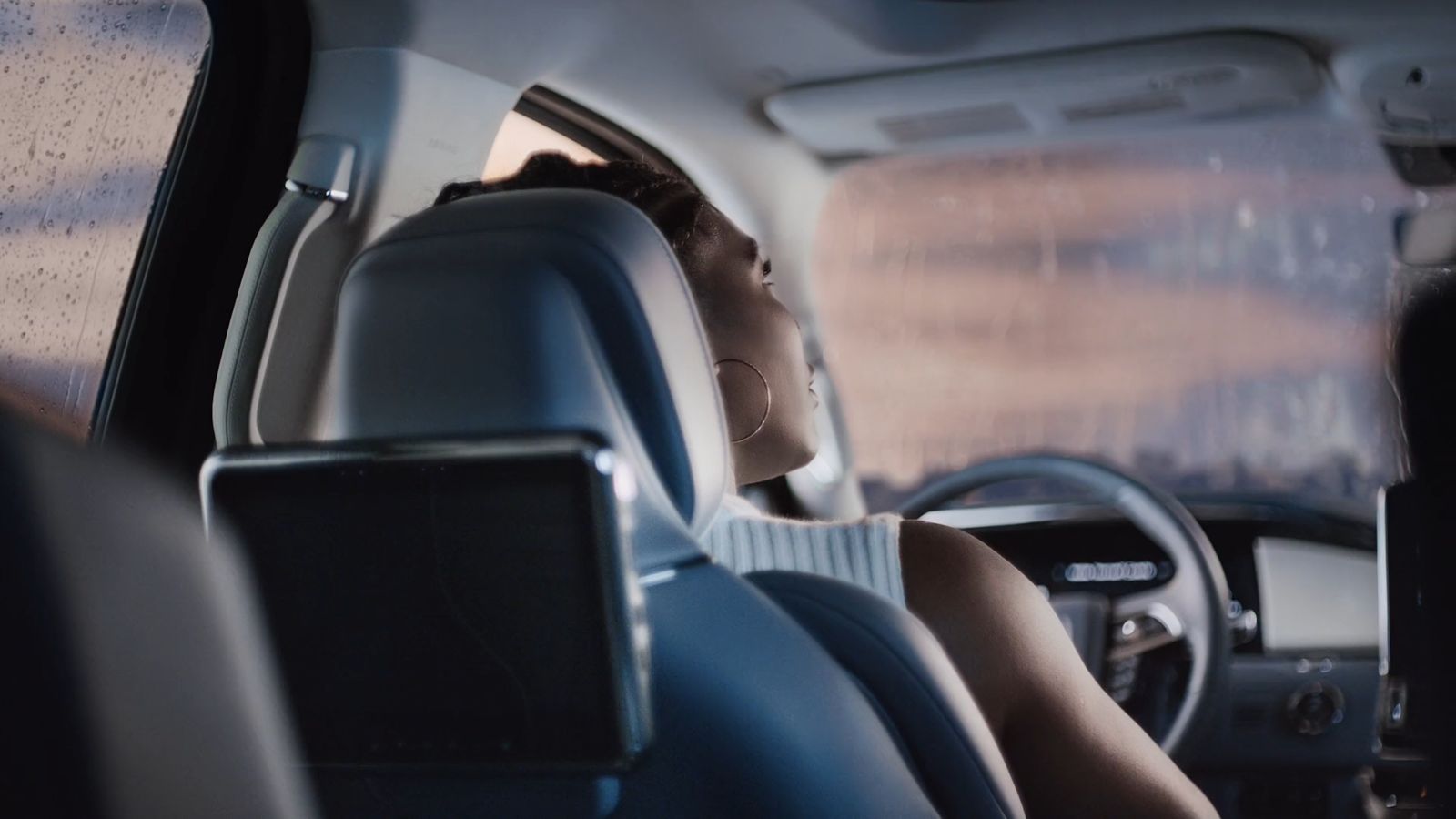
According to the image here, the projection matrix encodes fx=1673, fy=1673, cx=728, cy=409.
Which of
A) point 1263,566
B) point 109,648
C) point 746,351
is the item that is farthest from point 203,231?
point 109,648

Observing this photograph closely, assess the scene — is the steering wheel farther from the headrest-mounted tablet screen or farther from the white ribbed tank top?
the headrest-mounted tablet screen

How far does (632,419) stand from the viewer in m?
1.30

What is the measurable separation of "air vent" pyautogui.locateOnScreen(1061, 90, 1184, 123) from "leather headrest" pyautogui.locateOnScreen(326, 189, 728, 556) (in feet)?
7.39

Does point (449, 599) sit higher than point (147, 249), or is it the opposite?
point (147, 249)

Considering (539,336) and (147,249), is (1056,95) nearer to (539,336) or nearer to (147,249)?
(147,249)

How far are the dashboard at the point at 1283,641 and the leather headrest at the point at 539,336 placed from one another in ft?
7.23

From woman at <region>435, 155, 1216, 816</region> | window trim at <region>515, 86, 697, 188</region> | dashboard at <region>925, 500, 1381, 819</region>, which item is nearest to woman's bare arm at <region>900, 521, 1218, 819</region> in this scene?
woman at <region>435, 155, 1216, 816</region>

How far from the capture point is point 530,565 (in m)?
1.06

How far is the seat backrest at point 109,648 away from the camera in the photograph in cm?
47

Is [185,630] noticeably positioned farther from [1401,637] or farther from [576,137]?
[576,137]

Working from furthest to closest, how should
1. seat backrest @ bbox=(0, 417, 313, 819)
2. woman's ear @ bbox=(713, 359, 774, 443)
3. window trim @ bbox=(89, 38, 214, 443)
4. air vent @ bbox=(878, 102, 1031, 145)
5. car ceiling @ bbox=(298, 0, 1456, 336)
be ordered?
air vent @ bbox=(878, 102, 1031, 145)
car ceiling @ bbox=(298, 0, 1456, 336)
window trim @ bbox=(89, 38, 214, 443)
woman's ear @ bbox=(713, 359, 774, 443)
seat backrest @ bbox=(0, 417, 313, 819)

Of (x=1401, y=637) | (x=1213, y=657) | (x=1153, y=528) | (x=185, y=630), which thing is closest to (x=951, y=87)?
(x=1153, y=528)

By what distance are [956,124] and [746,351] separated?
1.67 meters

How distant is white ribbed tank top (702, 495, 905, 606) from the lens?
5.34 ft
